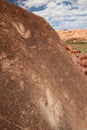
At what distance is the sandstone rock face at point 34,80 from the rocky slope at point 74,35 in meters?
58.0

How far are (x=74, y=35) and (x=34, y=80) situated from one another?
66066 millimetres

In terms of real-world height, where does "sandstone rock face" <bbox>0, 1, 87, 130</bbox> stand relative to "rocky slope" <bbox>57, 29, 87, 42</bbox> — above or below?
above

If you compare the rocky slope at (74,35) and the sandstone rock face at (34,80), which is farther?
the rocky slope at (74,35)

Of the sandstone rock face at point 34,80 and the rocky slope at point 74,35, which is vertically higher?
the sandstone rock face at point 34,80

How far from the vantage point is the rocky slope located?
63.0m

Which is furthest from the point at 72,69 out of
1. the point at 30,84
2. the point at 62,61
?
the point at 30,84

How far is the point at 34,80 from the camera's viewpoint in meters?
2.71

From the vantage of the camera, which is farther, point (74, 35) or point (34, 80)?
point (74, 35)

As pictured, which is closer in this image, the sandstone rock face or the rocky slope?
the sandstone rock face

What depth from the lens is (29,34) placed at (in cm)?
310

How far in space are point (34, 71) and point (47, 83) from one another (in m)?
0.17

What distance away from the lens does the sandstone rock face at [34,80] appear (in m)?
2.48

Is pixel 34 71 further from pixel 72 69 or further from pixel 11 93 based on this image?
pixel 72 69

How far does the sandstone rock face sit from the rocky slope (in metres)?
58.0
